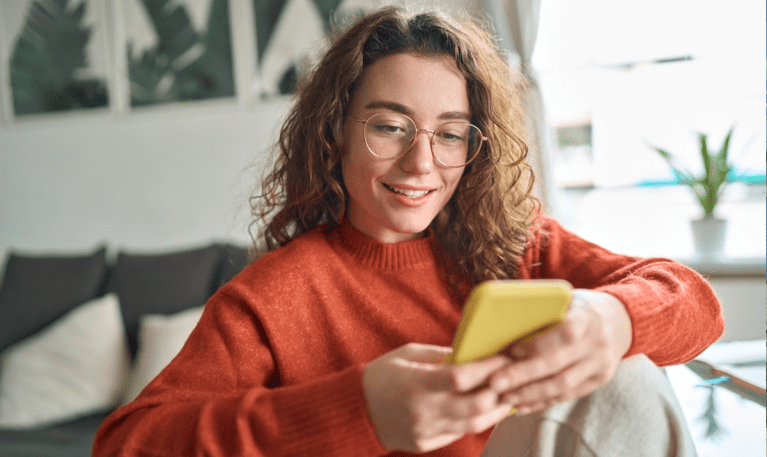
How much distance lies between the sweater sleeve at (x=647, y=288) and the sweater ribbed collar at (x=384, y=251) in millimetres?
240

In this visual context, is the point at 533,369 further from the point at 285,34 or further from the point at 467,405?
the point at 285,34

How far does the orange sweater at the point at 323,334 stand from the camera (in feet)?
2.29

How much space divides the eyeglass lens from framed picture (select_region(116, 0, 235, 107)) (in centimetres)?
203

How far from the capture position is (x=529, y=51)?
7.87 ft

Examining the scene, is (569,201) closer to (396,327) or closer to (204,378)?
(396,327)

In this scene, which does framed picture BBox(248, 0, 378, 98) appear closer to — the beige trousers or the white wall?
the white wall

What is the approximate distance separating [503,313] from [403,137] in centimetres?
50

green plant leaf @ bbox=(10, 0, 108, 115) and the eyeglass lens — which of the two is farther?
green plant leaf @ bbox=(10, 0, 108, 115)

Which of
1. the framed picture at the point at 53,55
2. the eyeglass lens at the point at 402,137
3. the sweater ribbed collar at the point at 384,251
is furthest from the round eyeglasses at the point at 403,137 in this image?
the framed picture at the point at 53,55

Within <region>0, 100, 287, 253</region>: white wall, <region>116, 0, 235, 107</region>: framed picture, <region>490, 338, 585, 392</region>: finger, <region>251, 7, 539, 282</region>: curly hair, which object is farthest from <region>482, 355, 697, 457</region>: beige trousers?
<region>116, 0, 235, 107</region>: framed picture

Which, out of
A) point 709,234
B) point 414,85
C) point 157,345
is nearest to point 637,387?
point 414,85

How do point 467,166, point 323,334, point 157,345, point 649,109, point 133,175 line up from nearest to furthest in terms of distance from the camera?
point 323,334 < point 467,166 < point 157,345 < point 649,109 < point 133,175

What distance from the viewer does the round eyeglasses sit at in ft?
3.23

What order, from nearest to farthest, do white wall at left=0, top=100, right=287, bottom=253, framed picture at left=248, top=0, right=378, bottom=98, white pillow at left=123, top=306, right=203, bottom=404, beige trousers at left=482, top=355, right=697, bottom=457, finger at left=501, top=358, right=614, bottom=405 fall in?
finger at left=501, top=358, right=614, bottom=405 < beige trousers at left=482, top=355, right=697, bottom=457 < white pillow at left=123, top=306, right=203, bottom=404 < framed picture at left=248, top=0, right=378, bottom=98 < white wall at left=0, top=100, right=287, bottom=253
